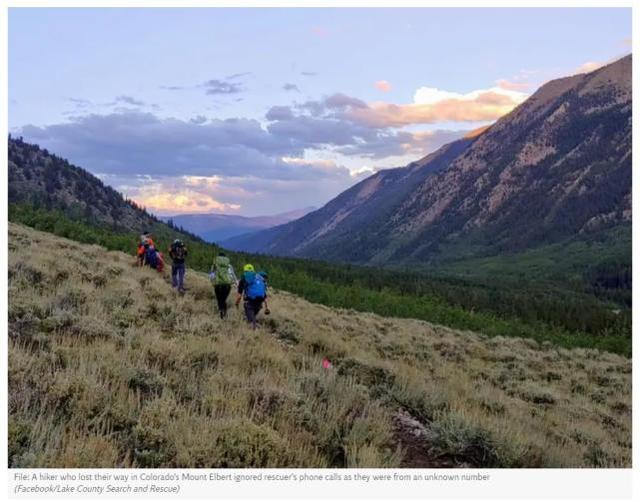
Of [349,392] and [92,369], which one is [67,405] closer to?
[92,369]

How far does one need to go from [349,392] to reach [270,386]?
118 cm

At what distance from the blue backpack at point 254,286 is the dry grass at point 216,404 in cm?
101

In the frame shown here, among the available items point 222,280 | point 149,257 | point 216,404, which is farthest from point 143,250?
point 216,404

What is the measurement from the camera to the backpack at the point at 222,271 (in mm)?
15508

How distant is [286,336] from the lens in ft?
48.0

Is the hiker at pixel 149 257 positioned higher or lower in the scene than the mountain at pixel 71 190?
lower

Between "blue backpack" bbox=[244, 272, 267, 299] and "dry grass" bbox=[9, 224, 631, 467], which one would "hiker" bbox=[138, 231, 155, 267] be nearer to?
"dry grass" bbox=[9, 224, 631, 467]

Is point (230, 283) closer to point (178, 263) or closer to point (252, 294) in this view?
point (252, 294)

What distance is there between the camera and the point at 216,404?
243 inches

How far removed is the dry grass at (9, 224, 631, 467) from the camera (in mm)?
5273

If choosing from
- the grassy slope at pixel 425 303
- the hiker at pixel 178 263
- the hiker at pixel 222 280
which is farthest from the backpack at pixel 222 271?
the grassy slope at pixel 425 303

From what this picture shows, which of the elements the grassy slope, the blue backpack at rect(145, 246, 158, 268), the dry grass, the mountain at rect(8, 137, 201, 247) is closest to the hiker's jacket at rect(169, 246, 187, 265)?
the dry grass

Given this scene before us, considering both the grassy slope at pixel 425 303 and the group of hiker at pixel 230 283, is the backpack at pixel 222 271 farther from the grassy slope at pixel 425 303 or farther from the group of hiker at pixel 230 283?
the grassy slope at pixel 425 303
